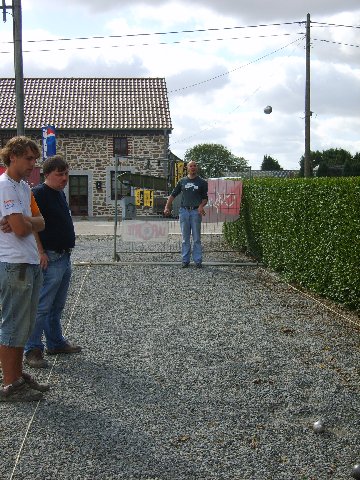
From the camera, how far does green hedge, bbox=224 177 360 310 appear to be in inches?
327

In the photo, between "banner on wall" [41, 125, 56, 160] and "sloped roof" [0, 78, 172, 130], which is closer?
"banner on wall" [41, 125, 56, 160]

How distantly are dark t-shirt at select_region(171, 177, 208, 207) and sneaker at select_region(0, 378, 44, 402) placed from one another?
25.7 feet

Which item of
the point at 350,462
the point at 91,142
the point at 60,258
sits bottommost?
the point at 350,462

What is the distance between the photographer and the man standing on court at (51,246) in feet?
19.5

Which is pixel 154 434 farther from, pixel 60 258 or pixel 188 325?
pixel 188 325

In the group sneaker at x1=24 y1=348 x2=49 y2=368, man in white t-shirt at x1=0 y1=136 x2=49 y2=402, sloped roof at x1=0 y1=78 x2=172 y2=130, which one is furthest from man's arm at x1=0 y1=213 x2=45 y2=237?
sloped roof at x1=0 y1=78 x2=172 y2=130

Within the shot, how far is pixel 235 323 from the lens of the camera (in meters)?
7.82

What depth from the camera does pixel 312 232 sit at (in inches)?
388

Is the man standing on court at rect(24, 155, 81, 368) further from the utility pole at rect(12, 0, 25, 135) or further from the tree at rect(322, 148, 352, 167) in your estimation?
the tree at rect(322, 148, 352, 167)

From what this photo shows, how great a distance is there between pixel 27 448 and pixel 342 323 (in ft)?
15.1

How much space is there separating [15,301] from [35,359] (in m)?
1.14

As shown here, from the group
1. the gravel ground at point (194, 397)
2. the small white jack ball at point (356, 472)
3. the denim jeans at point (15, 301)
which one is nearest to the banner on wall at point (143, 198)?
the gravel ground at point (194, 397)

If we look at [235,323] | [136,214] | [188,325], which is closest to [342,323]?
[235,323]

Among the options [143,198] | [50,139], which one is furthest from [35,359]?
[50,139]
